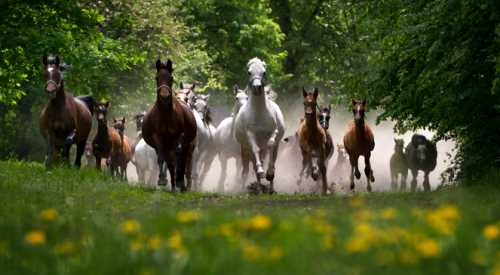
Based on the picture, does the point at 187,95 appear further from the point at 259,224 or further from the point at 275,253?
the point at 275,253

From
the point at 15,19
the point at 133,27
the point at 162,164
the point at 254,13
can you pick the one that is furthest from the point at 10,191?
the point at 254,13

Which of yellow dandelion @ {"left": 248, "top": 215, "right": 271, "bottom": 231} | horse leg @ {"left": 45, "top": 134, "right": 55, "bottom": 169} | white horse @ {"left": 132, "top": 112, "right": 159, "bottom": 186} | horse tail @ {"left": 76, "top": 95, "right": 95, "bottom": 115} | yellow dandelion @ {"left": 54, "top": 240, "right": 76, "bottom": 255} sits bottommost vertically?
yellow dandelion @ {"left": 54, "top": 240, "right": 76, "bottom": 255}

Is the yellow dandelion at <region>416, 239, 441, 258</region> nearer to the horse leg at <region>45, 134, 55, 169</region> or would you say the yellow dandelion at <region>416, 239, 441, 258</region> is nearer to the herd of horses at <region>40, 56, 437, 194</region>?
the herd of horses at <region>40, 56, 437, 194</region>

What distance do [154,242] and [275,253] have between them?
989mm

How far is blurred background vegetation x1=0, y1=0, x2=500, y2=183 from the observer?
16625 mm

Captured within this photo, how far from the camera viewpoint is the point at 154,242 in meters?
6.61

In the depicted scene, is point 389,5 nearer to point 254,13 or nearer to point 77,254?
point 77,254

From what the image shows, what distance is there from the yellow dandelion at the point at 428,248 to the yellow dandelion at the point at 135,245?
174 cm

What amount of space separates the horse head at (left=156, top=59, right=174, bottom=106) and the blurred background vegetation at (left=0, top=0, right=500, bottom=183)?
4013 millimetres

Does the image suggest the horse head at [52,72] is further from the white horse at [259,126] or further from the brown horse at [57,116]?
the white horse at [259,126]

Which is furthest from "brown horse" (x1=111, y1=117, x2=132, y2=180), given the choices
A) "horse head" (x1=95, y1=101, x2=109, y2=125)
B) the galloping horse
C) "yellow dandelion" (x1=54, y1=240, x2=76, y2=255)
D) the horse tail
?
"yellow dandelion" (x1=54, y1=240, x2=76, y2=255)

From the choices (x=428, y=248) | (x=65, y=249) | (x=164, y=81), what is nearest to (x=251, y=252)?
(x=428, y=248)

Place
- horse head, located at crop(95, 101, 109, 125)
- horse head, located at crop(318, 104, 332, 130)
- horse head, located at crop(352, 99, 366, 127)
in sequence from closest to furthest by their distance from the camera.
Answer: horse head, located at crop(352, 99, 366, 127), horse head, located at crop(318, 104, 332, 130), horse head, located at crop(95, 101, 109, 125)

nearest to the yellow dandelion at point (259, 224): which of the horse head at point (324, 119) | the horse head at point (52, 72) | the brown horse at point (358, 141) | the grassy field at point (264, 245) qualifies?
the grassy field at point (264, 245)
